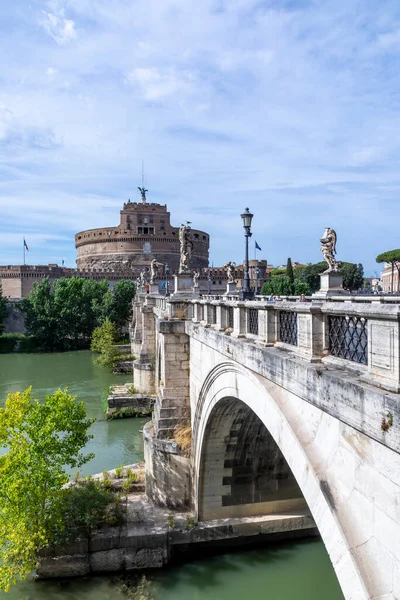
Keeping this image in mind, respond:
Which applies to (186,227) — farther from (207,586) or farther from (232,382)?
(207,586)

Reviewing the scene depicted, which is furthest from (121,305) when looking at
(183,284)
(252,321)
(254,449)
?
(252,321)

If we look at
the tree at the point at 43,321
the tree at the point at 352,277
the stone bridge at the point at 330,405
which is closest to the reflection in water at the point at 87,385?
the tree at the point at 43,321

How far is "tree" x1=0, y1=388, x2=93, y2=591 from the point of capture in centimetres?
870

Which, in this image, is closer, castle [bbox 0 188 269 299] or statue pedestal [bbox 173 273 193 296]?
statue pedestal [bbox 173 273 193 296]

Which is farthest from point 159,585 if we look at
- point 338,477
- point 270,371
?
point 338,477

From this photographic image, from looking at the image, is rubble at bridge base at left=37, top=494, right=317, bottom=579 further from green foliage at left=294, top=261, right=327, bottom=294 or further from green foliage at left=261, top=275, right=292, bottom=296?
green foliage at left=294, top=261, right=327, bottom=294

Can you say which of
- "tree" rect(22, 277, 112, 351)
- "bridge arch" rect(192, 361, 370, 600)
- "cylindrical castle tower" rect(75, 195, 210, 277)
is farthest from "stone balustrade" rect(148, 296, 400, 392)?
"cylindrical castle tower" rect(75, 195, 210, 277)

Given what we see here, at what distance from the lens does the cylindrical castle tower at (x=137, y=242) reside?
71812 millimetres

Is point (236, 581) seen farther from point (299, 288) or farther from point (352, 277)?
point (352, 277)

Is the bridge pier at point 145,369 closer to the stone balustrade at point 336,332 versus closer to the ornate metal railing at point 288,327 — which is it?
the stone balustrade at point 336,332

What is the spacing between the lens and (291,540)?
36.1 ft

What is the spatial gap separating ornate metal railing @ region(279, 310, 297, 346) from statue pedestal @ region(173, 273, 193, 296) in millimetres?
7049

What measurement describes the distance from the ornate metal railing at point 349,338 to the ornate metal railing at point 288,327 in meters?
0.90

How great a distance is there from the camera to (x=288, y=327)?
5.52m
